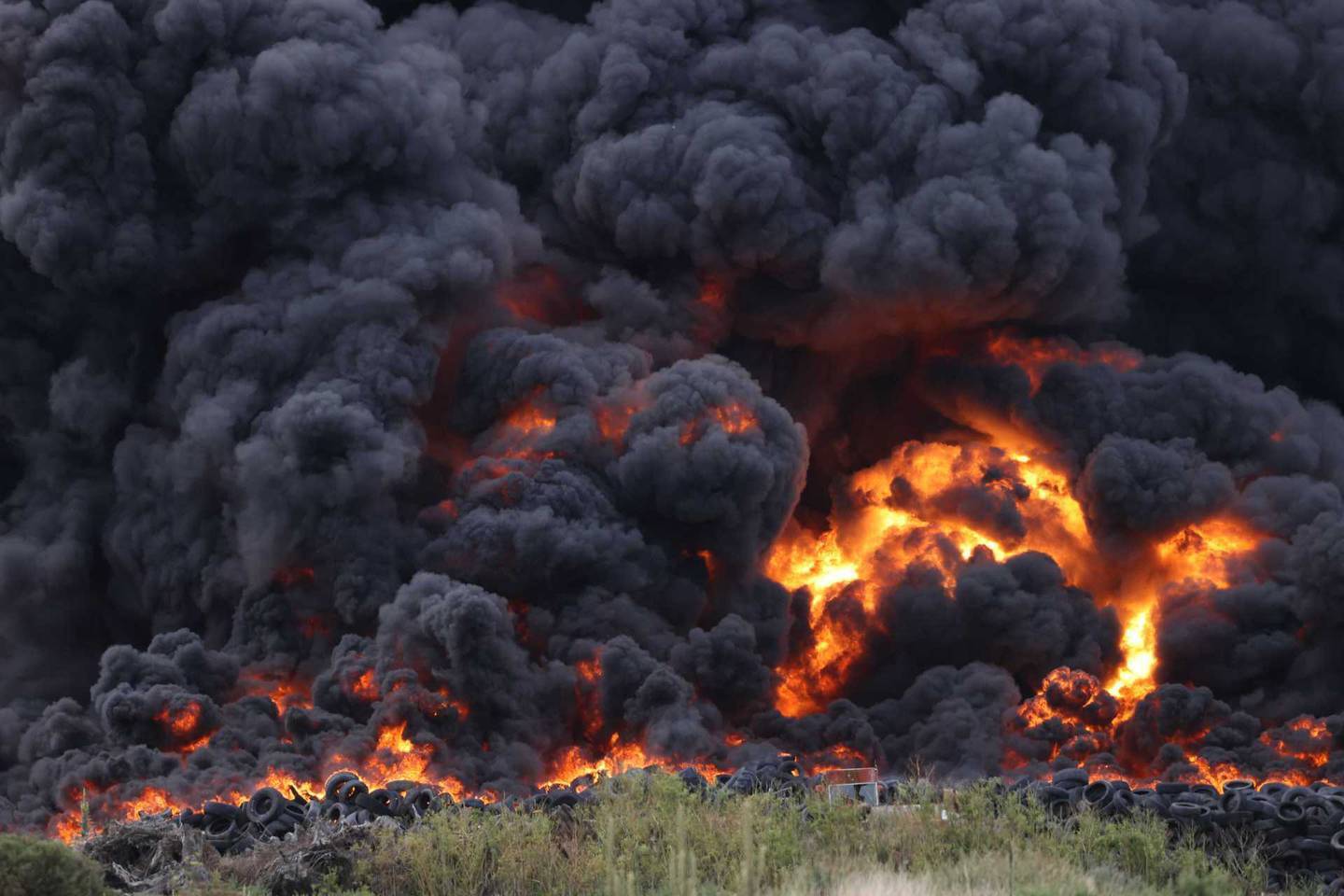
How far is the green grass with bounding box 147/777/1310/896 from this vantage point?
74.7 feet

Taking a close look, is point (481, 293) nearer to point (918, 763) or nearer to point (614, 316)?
point (614, 316)

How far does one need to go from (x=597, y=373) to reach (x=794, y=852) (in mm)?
22150

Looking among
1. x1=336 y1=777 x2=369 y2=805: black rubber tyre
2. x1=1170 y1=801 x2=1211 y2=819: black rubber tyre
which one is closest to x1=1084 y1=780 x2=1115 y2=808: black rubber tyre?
x1=1170 y1=801 x2=1211 y2=819: black rubber tyre

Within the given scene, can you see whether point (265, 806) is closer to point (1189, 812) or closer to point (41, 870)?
point (41, 870)

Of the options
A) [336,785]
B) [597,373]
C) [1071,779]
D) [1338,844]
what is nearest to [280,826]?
[336,785]

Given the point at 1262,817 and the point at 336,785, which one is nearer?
the point at 1262,817

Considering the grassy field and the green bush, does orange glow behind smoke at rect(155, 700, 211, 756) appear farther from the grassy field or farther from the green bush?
the green bush

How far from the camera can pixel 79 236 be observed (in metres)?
43.2

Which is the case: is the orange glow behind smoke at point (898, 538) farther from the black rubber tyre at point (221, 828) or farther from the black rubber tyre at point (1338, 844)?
the black rubber tyre at point (1338, 844)

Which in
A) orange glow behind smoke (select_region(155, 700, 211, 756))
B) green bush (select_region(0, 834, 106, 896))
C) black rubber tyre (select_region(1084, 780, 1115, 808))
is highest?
green bush (select_region(0, 834, 106, 896))

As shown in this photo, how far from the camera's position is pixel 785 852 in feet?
75.8

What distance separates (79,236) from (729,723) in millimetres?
17772

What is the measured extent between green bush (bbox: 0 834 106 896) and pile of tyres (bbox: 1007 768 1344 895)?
1252cm

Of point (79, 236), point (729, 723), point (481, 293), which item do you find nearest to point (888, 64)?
point (481, 293)
